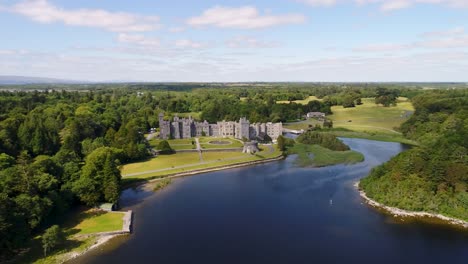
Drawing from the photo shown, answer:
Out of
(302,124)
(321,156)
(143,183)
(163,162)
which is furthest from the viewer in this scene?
(302,124)

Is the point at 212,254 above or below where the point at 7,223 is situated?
below

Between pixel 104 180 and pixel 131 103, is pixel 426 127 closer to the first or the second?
pixel 104 180

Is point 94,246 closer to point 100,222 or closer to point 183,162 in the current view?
point 100,222

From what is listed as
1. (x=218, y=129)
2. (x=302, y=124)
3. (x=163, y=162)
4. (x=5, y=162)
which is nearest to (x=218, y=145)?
(x=218, y=129)

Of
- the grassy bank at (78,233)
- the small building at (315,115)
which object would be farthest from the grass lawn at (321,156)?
the small building at (315,115)

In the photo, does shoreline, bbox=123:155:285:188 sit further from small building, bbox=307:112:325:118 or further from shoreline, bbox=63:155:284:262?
small building, bbox=307:112:325:118

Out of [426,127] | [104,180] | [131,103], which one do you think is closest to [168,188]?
[104,180]
